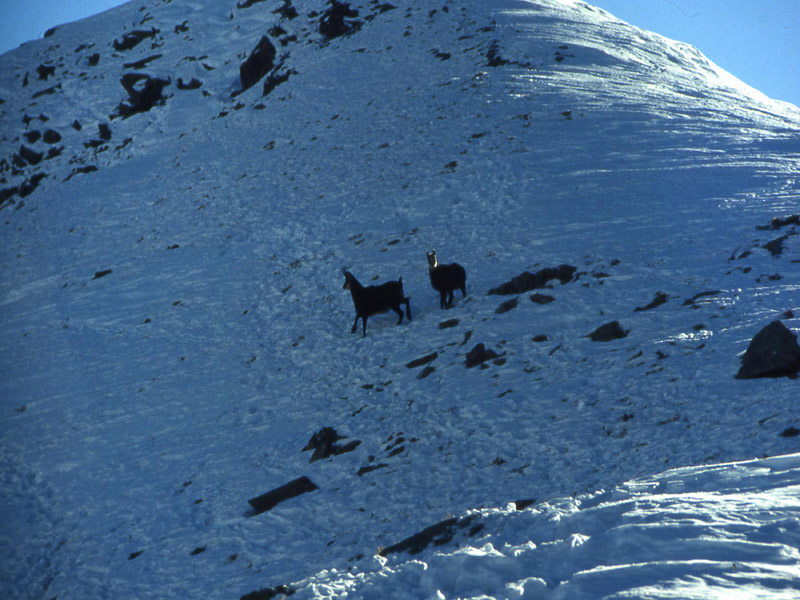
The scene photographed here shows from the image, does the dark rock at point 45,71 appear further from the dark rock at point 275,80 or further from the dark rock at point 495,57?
the dark rock at point 495,57

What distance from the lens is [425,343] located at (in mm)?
13852

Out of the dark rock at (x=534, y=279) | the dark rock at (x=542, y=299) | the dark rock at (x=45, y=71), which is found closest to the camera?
the dark rock at (x=542, y=299)

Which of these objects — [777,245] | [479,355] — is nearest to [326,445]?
[479,355]

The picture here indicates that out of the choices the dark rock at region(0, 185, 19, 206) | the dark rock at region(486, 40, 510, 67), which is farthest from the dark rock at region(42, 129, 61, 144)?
the dark rock at region(486, 40, 510, 67)

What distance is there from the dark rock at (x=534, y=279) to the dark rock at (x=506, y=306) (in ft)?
1.96

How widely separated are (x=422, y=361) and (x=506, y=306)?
245 cm

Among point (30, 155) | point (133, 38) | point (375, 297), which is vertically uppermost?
point (133, 38)

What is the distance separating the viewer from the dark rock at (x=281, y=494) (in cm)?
980

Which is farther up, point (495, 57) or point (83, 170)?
point (83, 170)

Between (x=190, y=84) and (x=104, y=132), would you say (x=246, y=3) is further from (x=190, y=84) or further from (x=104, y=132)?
(x=104, y=132)

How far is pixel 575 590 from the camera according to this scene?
5.22 meters

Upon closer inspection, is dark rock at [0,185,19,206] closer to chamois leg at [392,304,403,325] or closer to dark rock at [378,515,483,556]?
chamois leg at [392,304,403,325]

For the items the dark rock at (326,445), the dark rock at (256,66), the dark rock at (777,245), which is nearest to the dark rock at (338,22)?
the dark rock at (256,66)

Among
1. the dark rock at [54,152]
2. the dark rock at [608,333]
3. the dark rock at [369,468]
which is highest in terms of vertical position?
the dark rock at [54,152]
